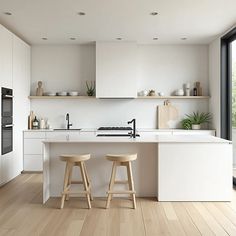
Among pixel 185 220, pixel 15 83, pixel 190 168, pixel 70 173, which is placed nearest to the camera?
pixel 185 220

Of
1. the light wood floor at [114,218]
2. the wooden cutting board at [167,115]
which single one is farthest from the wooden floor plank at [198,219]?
the wooden cutting board at [167,115]

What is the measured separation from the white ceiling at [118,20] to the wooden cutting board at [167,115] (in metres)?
1.38

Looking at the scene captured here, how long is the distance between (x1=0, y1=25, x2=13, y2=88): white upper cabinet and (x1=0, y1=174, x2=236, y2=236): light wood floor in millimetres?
1887

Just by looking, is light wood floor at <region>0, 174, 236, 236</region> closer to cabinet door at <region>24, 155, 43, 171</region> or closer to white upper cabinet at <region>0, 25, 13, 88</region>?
cabinet door at <region>24, 155, 43, 171</region>

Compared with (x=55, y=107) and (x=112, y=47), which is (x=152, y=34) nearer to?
(x=112, y=47)

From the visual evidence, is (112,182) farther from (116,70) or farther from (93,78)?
(93,78)

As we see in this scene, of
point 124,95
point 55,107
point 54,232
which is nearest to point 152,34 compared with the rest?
point 124,95

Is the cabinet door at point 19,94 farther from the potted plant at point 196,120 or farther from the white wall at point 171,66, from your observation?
the potted plant at point 196,120

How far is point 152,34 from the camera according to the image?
5688 millimetres

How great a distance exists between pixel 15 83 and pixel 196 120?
3603mm

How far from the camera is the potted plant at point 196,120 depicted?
20.8 ft

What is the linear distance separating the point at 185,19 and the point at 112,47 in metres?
1.81

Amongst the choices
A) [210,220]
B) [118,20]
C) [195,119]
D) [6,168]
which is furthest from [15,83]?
[210,220]

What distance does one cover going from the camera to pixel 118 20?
484 cm
